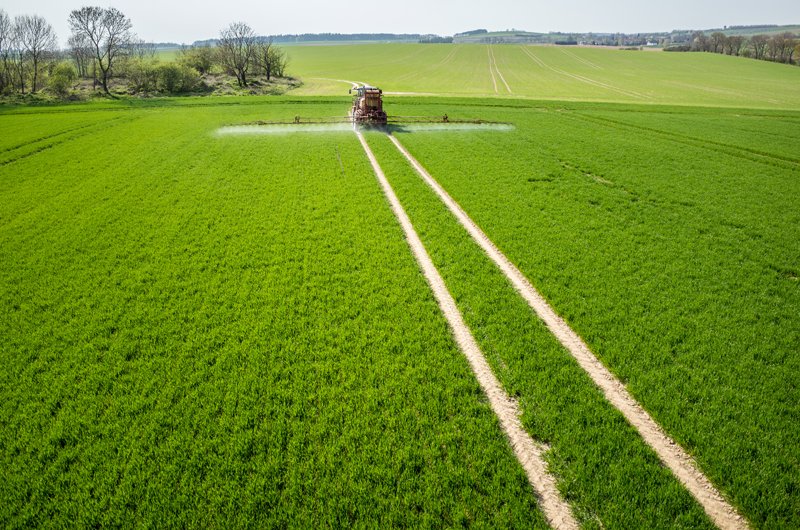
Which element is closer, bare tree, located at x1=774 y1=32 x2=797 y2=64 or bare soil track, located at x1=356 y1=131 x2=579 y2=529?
bare soil track, located at x1=356 y1=131 x2=579 y2=529

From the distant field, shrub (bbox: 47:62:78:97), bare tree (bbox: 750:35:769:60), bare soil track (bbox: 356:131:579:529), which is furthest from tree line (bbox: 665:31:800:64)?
shrub (bbox: 47:62:78:97)

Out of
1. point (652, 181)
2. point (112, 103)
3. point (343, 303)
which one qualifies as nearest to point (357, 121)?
point (652, 181)

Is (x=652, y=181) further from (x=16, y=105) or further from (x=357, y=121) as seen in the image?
(x=16, y=105)

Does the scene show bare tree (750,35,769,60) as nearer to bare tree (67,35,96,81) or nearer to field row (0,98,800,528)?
field row (0,98,800,528)

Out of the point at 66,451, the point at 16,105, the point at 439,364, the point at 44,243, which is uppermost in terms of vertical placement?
the point at 16,105

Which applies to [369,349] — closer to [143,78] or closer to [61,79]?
[143,78]

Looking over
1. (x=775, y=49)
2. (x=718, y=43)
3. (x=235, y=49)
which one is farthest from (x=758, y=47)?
(x=235, y=49)

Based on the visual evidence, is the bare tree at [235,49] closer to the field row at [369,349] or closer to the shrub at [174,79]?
the shrub at [174,79]
